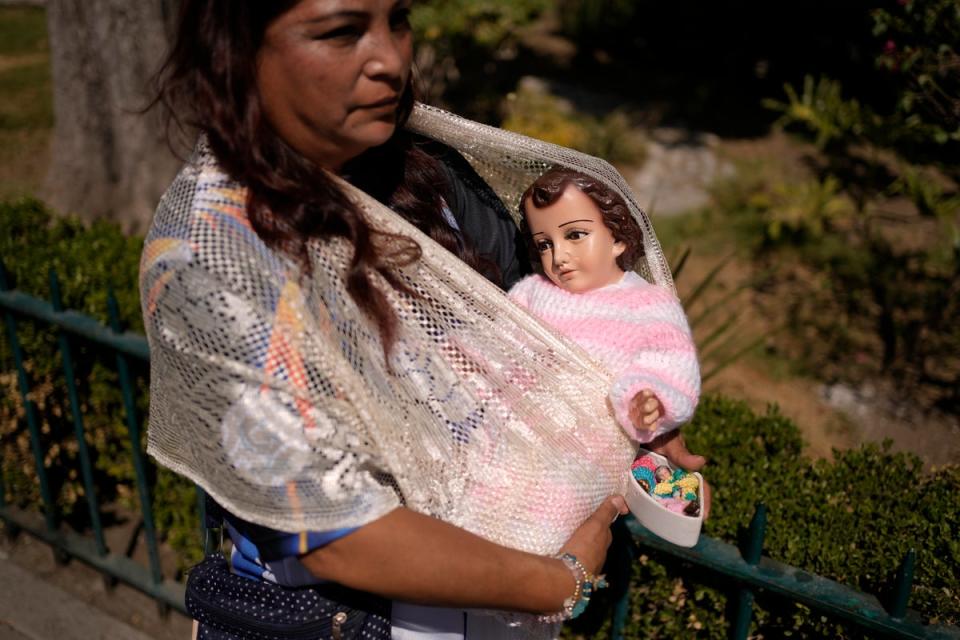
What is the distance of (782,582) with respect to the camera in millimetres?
1752

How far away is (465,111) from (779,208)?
9.36 feet

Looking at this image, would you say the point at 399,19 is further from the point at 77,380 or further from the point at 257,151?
the point at 77,380

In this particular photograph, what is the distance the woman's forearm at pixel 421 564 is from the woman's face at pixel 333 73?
0.54 meters

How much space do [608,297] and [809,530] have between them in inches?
35.6

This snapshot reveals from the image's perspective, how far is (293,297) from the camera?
3.85 ft

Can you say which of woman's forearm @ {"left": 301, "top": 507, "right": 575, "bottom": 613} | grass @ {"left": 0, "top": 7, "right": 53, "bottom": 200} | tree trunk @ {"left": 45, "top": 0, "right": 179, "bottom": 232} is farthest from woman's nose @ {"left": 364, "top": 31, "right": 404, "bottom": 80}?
grass @ {"left": 0, "top": 7, "right": 53, "bottom": 200}

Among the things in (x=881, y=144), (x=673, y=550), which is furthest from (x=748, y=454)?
(x=881, y=144)

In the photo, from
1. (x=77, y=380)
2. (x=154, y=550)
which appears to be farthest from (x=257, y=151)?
(x=77, y=380)

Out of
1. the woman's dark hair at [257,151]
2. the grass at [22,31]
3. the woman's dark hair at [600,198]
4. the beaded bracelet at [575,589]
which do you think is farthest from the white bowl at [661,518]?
the grass at [22,31]

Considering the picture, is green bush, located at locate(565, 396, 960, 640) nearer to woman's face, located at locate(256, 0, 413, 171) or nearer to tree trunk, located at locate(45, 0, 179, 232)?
woman's face, located at locate(256, 0, 413, 171)

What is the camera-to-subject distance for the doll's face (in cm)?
166

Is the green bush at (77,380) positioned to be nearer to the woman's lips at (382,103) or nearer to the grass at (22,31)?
the woman's lips at (382,103)

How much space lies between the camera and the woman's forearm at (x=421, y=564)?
1201 millimetres

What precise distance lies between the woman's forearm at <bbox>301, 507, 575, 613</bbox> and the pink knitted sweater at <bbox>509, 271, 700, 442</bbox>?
344mm
